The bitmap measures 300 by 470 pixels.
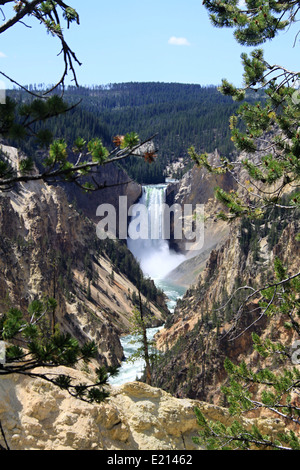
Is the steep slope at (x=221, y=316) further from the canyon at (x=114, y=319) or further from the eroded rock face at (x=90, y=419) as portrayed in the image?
the eroded rock face at (x=90, y=419)

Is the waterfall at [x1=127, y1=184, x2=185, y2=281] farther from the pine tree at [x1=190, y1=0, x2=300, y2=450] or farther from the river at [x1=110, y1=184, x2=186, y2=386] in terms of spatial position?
the pine tree at [x1=190, y1=0, x2=300, y2=450]

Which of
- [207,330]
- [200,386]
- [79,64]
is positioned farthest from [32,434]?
[207,330]

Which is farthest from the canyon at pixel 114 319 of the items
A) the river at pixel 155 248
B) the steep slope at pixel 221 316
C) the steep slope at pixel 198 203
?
the river at pixel 155 248

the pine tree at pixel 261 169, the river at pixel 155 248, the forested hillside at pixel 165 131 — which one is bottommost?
the river at pixel 155 248

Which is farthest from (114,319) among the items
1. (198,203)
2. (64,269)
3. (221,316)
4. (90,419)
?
(198,203)

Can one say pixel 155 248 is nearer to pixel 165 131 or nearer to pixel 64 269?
pixel 64 269

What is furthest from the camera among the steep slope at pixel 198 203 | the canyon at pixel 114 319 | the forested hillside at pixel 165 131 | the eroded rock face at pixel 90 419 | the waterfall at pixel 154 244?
the forested hillside at pixel 165 131

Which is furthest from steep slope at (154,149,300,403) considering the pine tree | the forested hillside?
the forested hillside
